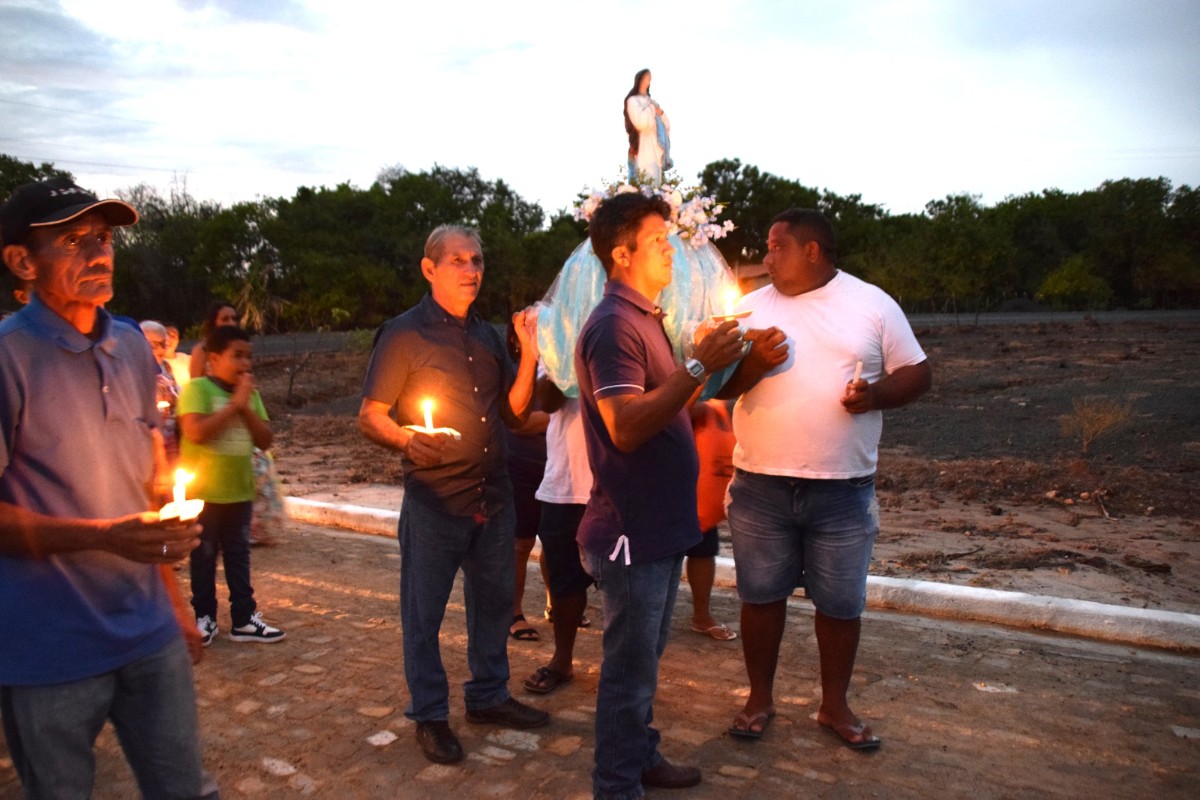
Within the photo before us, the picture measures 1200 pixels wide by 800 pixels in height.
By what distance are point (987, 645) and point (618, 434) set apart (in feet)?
10.3

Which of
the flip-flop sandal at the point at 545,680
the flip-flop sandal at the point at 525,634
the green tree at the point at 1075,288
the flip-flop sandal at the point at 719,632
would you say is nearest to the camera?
the flip-flop sandal at the point at 545,680

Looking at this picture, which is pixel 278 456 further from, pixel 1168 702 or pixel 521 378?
pixel 1168 702

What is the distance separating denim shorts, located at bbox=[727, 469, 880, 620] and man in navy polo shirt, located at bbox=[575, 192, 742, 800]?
0.71 metres

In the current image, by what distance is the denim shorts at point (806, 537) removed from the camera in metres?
3.79

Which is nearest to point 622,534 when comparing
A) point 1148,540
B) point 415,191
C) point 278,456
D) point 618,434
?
point 618,434

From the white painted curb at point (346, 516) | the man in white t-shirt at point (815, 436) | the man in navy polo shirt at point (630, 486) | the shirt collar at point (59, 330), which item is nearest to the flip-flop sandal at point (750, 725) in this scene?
the man in white t-shirt at point (815, 436)

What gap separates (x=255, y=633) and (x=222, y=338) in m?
1.66

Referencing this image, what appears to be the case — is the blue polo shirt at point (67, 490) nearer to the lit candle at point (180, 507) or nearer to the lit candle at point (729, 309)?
the lit candle at point (180, 507)

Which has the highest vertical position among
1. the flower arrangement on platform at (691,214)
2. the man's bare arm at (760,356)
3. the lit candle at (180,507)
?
the flower arrangement on platform at (691,214)

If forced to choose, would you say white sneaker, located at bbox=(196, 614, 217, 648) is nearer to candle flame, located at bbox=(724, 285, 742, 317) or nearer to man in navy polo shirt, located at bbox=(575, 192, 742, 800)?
man in navy polo shirt, located at bbox=(575, 192, 742, 800)

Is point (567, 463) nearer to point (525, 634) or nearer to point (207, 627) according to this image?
point (525, 634)

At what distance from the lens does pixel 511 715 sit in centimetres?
413

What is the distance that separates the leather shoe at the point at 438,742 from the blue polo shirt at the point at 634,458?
121 centimetres

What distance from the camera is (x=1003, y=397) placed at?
15.6m
